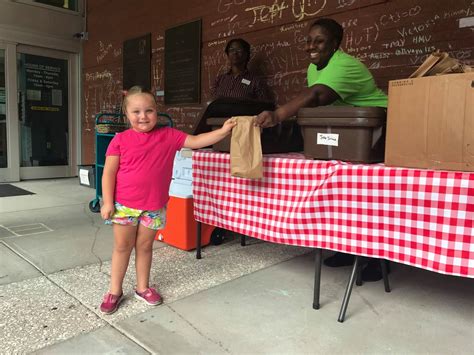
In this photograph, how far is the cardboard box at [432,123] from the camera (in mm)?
1585

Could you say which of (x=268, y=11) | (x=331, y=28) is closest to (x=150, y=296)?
(x=331, y=28)

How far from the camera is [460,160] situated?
162 cm

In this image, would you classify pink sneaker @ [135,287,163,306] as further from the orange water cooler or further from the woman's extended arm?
the woman's extended arm

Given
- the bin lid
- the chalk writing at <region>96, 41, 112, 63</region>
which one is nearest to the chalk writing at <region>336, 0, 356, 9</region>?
the bin lid

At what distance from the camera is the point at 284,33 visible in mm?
4004

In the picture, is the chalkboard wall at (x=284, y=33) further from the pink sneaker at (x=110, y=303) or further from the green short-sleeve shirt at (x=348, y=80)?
the pink sneaker at (x=110, y=303)

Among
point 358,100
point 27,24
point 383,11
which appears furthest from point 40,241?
point 27,24

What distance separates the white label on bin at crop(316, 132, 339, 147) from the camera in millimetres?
1977

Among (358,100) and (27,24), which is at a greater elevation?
(27,24)

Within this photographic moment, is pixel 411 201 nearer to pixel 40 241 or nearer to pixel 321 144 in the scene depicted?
pixel 321 144

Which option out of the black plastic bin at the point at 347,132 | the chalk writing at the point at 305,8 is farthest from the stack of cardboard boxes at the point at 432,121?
the chalk writing at the point at 305,8

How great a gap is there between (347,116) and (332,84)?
0.38m

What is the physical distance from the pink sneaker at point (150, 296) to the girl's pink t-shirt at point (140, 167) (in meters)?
0.47

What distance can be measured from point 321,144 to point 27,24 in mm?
6125
